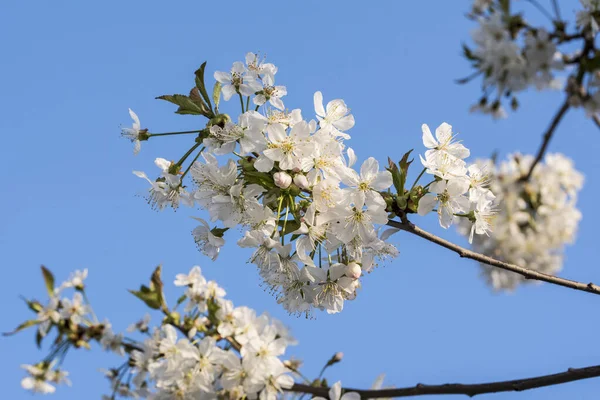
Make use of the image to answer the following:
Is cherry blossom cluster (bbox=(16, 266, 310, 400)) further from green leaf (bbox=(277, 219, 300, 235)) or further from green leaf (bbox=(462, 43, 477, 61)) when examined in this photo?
green leaf (bbox=(462, 43, 477, 61))

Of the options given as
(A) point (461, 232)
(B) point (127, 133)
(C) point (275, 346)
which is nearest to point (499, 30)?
(C) point (275, 346)

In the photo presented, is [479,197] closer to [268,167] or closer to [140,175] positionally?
[268,167]

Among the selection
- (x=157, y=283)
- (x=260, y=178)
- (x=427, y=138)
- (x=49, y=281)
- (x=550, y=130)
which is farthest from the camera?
(x=49, y=281)

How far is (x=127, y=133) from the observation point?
3.55 meters

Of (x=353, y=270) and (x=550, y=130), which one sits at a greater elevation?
(x=353, y=270)

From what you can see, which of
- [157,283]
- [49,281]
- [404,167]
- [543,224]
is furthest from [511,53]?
[543,224]

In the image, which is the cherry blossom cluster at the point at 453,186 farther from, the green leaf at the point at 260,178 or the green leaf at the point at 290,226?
the green leaf at the point at 260,178

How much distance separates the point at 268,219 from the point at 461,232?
8849mm

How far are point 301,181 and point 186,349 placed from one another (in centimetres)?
122

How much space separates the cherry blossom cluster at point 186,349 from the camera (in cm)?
318

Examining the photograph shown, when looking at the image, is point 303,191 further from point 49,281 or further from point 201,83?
point 49,281

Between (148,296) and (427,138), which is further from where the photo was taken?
(148,296)

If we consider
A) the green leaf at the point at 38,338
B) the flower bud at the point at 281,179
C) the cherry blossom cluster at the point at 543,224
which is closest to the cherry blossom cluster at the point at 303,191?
the flower bud at the point at 281,179

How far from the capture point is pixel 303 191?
9.70 feet
